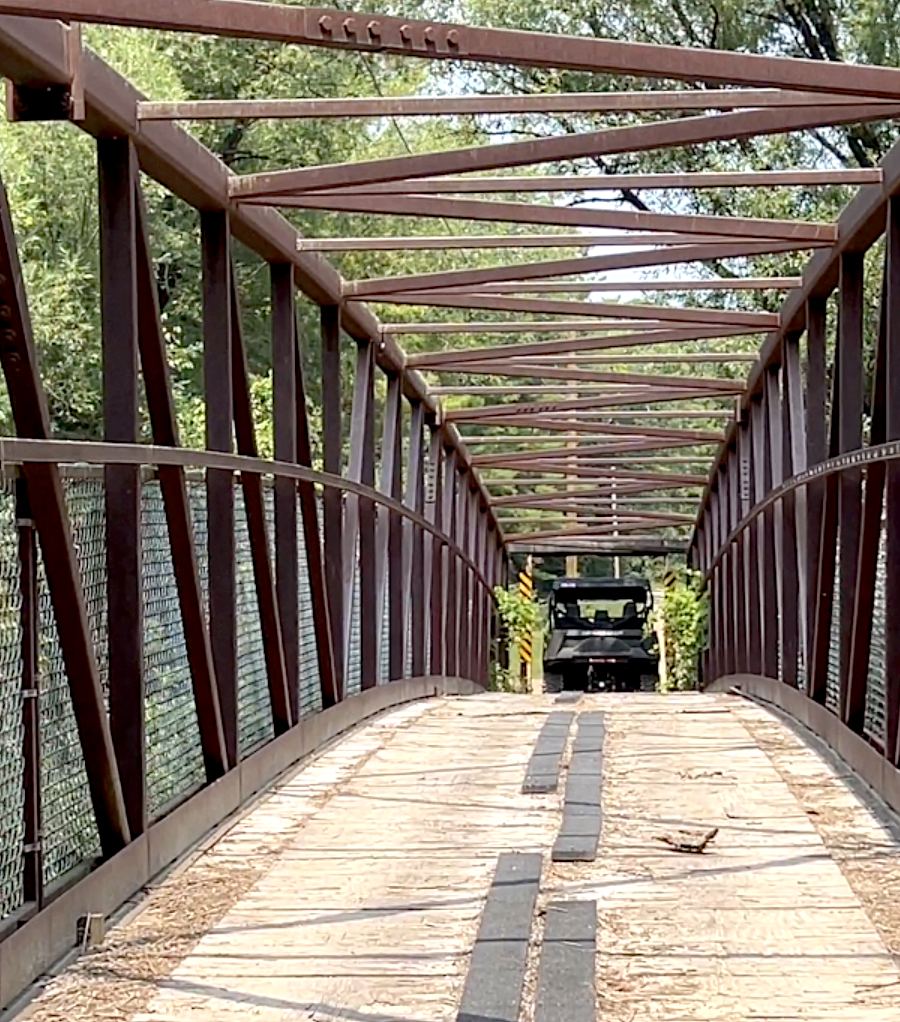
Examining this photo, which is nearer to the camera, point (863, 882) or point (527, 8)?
point (863, 882)

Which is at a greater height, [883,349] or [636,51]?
[636,51]

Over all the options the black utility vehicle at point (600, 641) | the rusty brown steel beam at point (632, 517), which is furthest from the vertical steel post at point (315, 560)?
the rusty brown steel beam at point (632, 517)

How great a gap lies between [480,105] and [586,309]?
19.6ft

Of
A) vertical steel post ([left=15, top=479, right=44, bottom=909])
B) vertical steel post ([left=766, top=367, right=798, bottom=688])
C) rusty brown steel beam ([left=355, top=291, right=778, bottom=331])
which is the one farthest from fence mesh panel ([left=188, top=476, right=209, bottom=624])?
vertical steel post ([left=766, top=367, right=798, bottom=688])

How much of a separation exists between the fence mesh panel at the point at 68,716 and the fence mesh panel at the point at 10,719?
0.20 meters

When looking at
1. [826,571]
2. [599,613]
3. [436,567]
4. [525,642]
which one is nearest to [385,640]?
[436,567]

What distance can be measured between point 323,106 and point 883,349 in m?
2.34

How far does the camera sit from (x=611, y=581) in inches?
1126

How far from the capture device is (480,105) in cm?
630

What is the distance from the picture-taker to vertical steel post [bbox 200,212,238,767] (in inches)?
276

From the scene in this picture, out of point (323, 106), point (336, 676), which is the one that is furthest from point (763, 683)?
point (323, 106)

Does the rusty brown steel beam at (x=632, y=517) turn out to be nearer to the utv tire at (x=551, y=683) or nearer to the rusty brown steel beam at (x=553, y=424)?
the utv tire at (x=551, y=683)

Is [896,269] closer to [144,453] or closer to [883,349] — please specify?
[883,349]

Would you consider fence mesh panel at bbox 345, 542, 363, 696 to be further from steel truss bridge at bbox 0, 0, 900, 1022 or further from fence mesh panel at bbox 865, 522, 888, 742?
fence mesh panel at bbox 865, 522, 888, 742
